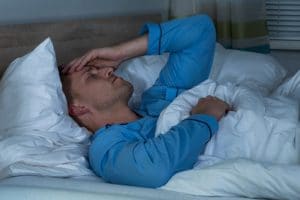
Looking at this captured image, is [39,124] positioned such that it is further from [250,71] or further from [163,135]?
[250,71]

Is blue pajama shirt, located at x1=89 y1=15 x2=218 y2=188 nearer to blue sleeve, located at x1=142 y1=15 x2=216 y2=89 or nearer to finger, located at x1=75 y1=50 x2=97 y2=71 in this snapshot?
blue sleeve, located at x1=142 y1=15 x2=216 y2=89

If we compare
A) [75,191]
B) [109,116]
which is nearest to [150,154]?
[75,191]

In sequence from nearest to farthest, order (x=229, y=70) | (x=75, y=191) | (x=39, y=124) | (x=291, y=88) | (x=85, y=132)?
(x=75, y=191) → (x=39, y=124) → (x=85, y=132) → (x=291, y=88) → (x=229, y=70)

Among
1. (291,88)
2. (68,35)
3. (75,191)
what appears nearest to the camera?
(75,191)

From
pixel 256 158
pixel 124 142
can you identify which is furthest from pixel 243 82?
pixel 124 142

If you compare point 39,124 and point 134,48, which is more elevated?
point 134,48

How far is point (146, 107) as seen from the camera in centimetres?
177

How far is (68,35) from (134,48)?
1.21 feet

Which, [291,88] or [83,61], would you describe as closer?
[83,61]

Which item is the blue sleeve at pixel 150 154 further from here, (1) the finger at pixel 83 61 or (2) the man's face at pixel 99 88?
(1) the finger at pixel 83 61

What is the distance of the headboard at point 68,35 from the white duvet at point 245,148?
0.55 meters

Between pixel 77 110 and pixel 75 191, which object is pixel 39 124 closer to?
pixel 77 110

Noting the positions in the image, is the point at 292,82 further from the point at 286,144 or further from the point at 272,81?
the point at 286,144

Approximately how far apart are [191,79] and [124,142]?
0.47 metres
